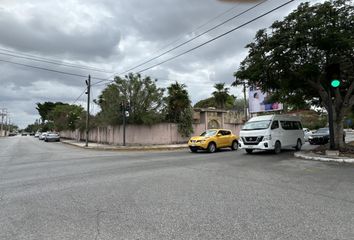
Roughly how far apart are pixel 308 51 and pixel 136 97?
15533mm

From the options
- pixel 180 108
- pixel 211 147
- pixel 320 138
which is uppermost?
pixel 180 108

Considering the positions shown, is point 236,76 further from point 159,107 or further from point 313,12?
point 159,107

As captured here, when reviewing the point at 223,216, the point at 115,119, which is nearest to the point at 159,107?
the point at 115,119

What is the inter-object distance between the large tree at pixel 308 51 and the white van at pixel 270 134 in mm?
2241

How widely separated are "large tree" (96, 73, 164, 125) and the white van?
10969 mm

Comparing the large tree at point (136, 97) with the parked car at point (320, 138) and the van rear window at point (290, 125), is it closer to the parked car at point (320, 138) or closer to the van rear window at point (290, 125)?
the van rear window at point (290, 125)

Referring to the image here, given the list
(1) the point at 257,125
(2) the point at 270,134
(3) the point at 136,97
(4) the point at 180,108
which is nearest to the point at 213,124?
(4) the point at 180,108

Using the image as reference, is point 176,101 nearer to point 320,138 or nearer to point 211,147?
point 211,147

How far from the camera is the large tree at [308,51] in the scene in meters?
12.0

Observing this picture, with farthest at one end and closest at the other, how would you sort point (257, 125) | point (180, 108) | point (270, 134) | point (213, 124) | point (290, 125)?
point (213, 124)
point (180, 108)
point (290, 125)
point (257, 125)
point (270, 134)

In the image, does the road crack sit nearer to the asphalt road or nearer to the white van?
the asphalt road

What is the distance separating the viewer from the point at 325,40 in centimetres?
1165

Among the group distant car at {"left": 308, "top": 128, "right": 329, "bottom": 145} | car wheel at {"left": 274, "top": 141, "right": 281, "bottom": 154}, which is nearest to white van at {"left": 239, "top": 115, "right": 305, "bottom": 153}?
car wheel at {"left": 274, "top": 141, "right": 281, "bottom": 154}

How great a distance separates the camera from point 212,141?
17266 millimetres
